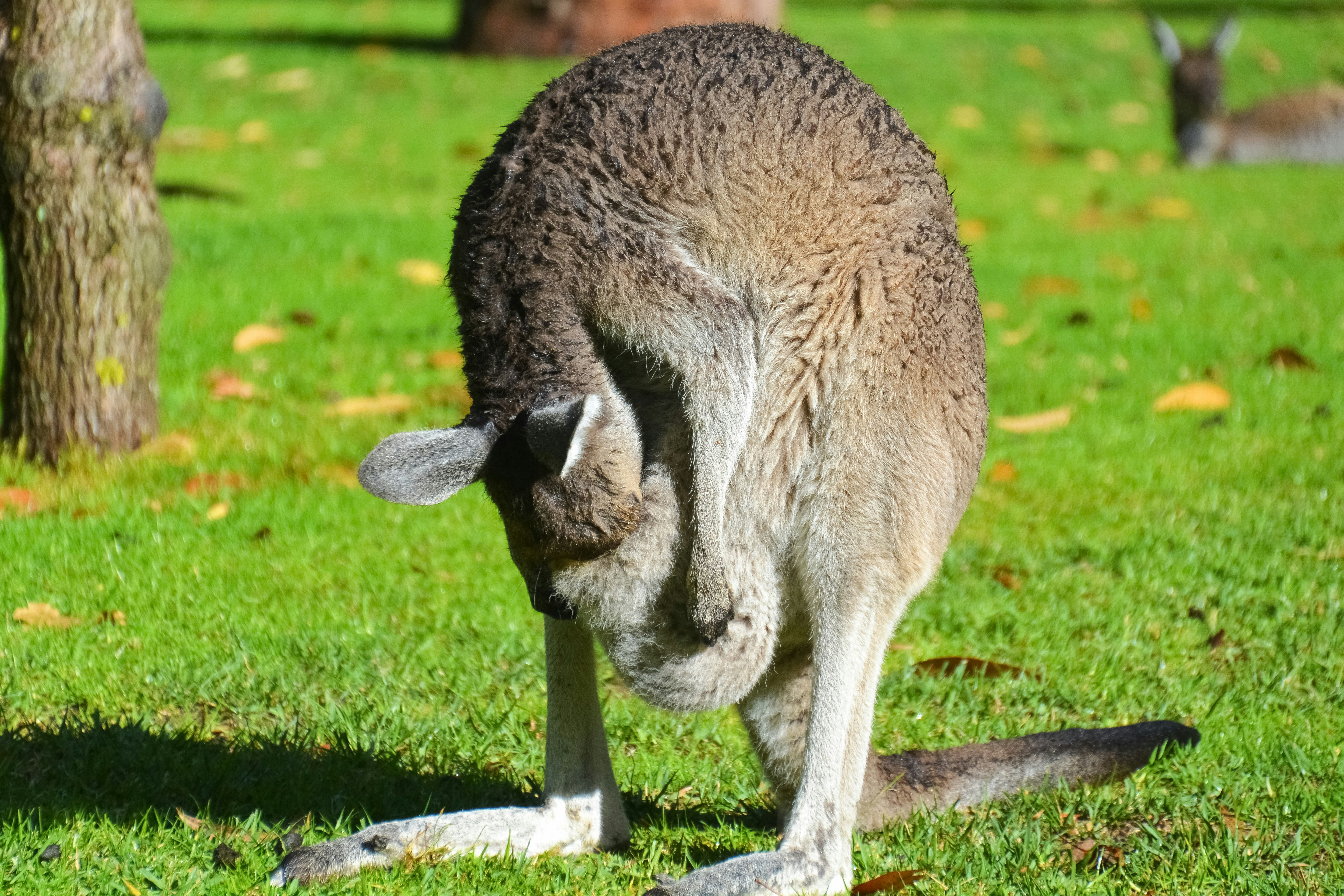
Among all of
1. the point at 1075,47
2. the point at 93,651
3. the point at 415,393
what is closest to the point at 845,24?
the point at 1075,47

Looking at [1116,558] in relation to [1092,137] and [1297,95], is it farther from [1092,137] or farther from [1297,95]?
[1297,95]

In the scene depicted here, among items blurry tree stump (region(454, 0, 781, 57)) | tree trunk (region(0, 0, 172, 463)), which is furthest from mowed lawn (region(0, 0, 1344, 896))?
blurry tree stump (region(454, 0, 781, 57))

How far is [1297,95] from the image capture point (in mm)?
11492

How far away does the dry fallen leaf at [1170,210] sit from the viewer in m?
9.20

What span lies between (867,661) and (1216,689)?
55.0 inches

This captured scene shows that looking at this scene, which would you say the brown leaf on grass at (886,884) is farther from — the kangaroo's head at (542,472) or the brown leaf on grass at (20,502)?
the brown leaf on grass at (20,502)

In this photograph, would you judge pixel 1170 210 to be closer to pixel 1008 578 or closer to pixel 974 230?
pixel 974 230

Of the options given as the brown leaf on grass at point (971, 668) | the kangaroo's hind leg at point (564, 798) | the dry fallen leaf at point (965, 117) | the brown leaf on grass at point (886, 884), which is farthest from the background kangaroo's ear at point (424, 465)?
the dry fallen leaf at point (965, 117)

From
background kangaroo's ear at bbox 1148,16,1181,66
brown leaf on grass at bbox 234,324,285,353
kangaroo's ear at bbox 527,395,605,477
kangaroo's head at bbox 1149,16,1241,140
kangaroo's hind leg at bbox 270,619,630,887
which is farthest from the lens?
background kangaroo's ear at bbox 1148,16,1181,66

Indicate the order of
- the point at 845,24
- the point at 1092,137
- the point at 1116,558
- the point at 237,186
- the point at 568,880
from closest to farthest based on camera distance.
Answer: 1. the point at 568,880
2. the point at 1116,558
3. the point at 237,186
4. the point at 1092,137
5. the point at 845,24

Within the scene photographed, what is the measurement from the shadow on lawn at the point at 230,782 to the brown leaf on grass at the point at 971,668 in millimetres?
811

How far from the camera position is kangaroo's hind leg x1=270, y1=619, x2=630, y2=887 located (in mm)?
2988

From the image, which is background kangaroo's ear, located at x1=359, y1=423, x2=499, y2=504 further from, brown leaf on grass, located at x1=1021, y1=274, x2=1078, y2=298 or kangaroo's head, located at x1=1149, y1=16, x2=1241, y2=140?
kangaroo's head, located at x1=1149, y1=16, x2=1241, y2=140

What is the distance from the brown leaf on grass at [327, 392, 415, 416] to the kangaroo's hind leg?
257 centimetres
